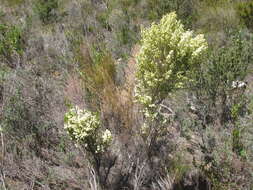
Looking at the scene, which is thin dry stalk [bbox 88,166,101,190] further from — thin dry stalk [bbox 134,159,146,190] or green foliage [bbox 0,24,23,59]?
green foliage [bbox 0,24,23,59]

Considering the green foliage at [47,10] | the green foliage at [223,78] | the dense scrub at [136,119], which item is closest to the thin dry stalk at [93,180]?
the dense scrub at [136,119]

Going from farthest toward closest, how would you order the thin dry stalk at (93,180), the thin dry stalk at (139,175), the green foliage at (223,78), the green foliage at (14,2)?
the green foliage at (14,2) → the green foliage at (223,78) → the thin dry stalk at (139,175) → the thin dry stalk at (93,180)

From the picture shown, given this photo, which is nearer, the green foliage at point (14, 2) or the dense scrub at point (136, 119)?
the dense scrub at point (136, 119)

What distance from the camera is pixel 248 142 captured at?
368 centimetres

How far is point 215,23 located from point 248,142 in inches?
184

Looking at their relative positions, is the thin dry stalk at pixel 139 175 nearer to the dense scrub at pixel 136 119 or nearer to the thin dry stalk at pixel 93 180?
the dense scrub at pixel 136 119

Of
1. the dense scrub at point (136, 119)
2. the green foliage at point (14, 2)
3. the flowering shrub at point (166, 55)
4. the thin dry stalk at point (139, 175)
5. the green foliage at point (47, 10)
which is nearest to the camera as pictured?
the flowering shrub at point (166, 55)

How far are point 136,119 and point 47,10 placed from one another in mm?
6097

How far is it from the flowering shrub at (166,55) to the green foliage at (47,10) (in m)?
6.31

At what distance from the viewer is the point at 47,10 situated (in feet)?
27.0

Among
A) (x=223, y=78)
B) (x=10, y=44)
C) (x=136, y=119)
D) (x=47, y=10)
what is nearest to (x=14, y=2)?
(x=47, y=10)

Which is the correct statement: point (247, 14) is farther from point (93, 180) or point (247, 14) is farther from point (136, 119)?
point (93, 180)

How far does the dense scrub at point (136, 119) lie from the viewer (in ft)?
8.96

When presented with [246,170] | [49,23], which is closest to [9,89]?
[246,170]
